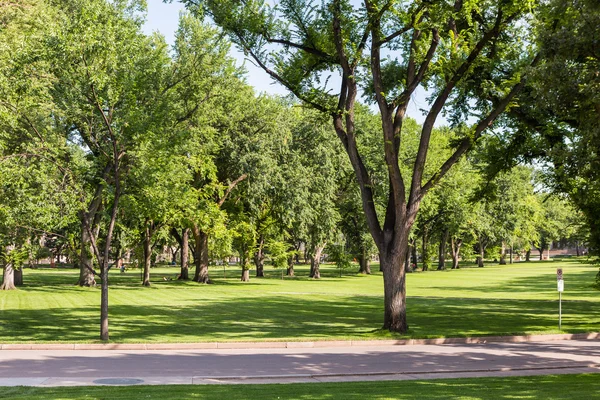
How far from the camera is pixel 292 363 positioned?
555 inches

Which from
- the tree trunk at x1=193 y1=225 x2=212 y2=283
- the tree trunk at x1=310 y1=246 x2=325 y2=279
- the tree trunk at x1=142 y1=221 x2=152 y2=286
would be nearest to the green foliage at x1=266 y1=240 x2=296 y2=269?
the tree trunk at x1=193 y1=225 x2=212 y2=283

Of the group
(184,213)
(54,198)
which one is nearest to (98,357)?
(54,198)

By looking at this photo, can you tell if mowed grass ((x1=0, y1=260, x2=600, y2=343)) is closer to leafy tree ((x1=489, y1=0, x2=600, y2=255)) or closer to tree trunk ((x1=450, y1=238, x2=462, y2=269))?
leafy tree ((x1=489, y1=0, x2=600, y2=255))

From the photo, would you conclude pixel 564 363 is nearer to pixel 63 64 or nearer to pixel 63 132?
pixel 63 64

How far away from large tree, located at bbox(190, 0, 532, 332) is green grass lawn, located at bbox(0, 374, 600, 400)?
8159mm

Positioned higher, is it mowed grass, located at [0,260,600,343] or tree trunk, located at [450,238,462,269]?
tree trunk, located at [450,238,462,269]

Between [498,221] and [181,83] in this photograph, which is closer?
[181,83]

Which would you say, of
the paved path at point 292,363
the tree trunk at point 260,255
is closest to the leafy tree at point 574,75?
the paved path at point 292,363

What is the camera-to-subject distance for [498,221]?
85.1m

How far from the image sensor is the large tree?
18562mm

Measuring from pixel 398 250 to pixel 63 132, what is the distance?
18.6 meters

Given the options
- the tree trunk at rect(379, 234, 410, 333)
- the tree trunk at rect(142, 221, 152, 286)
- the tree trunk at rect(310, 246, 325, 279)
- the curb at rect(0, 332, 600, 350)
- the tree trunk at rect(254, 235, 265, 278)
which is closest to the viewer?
the curb at rect(0, 332, 600, 350)

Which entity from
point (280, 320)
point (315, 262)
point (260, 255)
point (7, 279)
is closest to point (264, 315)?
point (280, 320)

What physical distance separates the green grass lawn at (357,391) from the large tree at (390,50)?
816 cm
